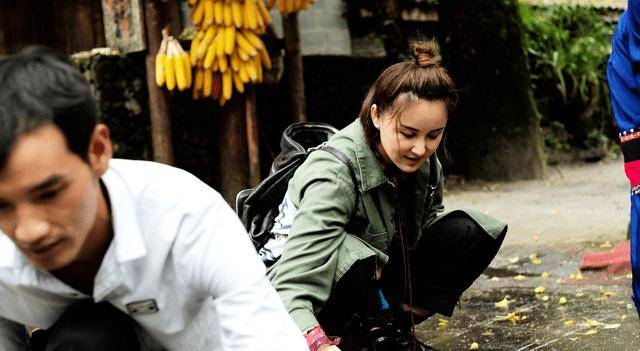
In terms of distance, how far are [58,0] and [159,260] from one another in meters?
5.79

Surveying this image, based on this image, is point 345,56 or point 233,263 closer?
point 233,263

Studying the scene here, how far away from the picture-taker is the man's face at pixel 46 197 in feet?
5.16

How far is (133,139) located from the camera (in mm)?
6309

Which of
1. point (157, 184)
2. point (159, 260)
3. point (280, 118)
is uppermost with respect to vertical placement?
point (157, 184)

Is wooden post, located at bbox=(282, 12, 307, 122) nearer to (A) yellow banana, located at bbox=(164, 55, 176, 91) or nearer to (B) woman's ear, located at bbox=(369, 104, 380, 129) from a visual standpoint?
(A) yellow banana, located at bbox=(164, 55, 176, 91)

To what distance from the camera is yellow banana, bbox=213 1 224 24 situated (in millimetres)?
5555

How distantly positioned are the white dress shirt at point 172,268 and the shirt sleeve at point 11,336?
7 centimetres

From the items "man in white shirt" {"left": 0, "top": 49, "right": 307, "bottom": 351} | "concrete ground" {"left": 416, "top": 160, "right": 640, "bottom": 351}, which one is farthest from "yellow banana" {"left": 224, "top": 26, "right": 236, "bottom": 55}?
"man in white shirt" {"left": 0, "top": 49, "right": 307, "bottom": 351}

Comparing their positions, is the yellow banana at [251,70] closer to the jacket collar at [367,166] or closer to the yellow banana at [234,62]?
the yellow banana at [234,62]

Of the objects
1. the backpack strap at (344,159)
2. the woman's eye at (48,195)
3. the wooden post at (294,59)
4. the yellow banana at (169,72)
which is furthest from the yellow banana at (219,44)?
the woman's eye at (48,195)

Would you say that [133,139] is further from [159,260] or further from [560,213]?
[159,260]

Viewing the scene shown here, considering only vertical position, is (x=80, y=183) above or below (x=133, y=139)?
above

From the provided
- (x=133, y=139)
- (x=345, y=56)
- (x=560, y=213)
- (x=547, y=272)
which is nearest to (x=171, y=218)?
(x=547, y=272)

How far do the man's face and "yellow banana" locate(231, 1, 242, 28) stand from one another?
394 cm
